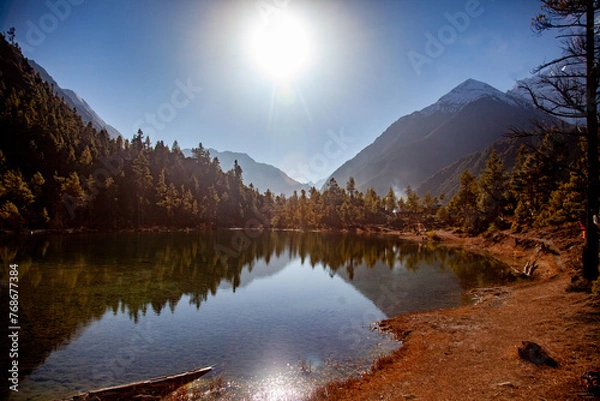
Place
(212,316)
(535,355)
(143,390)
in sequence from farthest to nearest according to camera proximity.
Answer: (212,316) < (143,390) < (535,355)

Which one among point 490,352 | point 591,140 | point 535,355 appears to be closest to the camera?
point 535,355

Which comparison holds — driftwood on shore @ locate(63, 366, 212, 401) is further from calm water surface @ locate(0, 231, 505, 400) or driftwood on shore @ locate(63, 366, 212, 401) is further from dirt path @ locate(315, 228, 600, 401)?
dirt path @ locate(315, 228, 600, 401)

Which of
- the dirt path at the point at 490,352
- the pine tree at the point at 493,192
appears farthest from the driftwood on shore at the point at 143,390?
the pine tree at the point at 493,192

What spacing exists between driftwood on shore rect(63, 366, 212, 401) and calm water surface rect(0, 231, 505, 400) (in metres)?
1.63

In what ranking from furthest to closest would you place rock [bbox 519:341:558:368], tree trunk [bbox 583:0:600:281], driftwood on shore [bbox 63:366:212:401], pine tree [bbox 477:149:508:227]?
pine tree [bbox 477:149:508:227]
tree trunk [bbox 583:0:600:281]
driftwood on shore [bbox 63:366:212:401]
rock [bbox 519:341:558:368]

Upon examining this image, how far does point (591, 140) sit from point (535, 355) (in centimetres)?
1221

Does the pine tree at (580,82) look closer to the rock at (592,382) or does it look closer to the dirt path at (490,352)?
the dirt path at (490,352)

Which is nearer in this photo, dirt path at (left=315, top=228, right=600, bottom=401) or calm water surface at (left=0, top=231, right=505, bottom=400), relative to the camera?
dirt path at (left=315, top=228, right=600, bottom=401)

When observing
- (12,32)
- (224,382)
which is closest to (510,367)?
(224,382)

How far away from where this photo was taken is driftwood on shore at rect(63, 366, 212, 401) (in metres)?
12.3

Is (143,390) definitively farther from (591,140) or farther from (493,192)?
(493,192)

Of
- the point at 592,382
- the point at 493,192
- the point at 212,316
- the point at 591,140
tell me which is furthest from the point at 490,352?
the point at 493,192

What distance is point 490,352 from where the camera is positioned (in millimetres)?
13531

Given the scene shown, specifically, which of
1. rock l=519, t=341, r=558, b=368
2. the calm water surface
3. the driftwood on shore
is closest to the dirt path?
rock l=519, t=341, r=558, b=368
